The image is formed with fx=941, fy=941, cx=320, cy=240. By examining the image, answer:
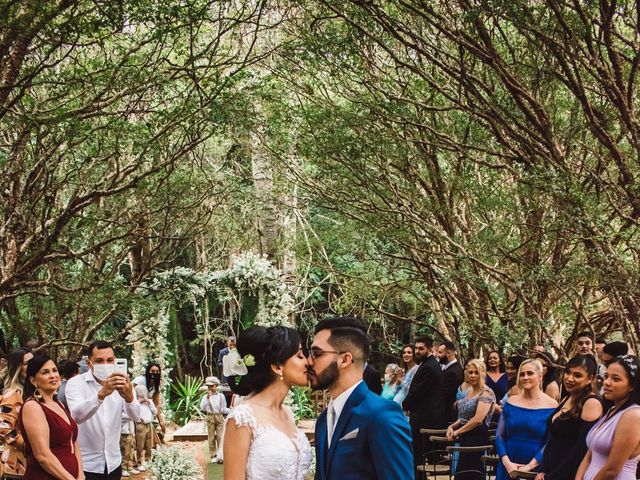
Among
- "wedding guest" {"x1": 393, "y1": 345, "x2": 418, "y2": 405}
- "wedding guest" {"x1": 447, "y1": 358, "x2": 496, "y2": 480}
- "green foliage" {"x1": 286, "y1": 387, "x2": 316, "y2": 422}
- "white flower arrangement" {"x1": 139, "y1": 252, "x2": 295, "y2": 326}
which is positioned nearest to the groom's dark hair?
"wedding guest" {"x1": 447, "y1": 358, "x2": 496, "y2": 480}

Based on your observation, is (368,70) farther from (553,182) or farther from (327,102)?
(553,182)

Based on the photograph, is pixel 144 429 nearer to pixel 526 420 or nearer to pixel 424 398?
pixel 424 398

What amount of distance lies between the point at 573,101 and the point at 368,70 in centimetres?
305

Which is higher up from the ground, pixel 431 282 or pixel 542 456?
pixel 431 282

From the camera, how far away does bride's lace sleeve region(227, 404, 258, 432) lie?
4.21 meters

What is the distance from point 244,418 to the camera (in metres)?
4.23

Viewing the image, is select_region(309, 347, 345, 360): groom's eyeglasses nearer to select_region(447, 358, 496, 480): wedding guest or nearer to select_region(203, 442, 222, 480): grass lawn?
select_region(447, 358, 496, 480): wedding guest

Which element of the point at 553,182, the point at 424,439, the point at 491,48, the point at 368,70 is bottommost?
the point at 424,439

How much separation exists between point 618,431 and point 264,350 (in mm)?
2218

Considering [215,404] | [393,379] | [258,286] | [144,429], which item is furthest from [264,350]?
[258,286]

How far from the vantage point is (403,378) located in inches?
451

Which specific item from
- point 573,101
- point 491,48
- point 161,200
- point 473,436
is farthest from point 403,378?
point 161,200

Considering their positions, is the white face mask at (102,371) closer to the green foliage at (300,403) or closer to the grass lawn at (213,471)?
the grass lawn at (213,471)

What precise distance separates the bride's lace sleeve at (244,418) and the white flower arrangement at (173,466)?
7352 mm
